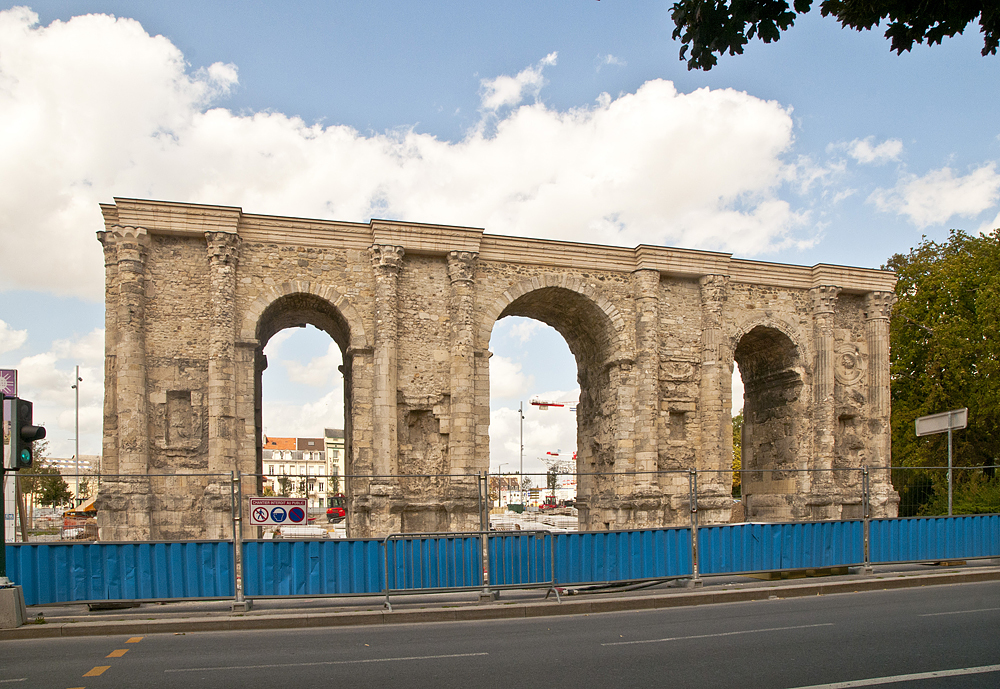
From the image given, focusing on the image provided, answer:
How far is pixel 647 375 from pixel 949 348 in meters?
13.9

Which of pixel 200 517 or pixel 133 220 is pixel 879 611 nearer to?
pixel 200 517

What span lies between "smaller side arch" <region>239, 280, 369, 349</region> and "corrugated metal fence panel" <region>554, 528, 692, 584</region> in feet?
34.5

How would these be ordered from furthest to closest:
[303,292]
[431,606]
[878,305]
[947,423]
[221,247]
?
[878,305] < [303,292] < [221,247] < [947,423] < [431,606]

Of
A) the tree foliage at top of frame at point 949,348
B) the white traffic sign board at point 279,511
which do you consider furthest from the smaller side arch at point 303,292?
the tree foliage at top of frame at point 949,348

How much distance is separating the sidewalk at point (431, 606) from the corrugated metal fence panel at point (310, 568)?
28 centimetres

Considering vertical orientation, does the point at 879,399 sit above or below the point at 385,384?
below

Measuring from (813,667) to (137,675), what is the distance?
651 centimetres

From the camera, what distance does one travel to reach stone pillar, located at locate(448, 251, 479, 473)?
20844 mm

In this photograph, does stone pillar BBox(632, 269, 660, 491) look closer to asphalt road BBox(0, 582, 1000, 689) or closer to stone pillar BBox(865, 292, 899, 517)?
stone pillar BBox(865, 292, 899, 517)

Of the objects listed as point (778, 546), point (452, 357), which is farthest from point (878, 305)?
point (778, 546)

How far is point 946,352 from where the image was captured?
28734mm

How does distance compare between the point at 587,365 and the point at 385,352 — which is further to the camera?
the point at 587,365

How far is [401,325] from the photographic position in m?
21.2

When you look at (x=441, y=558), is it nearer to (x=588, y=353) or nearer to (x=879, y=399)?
(x=588, y=353)
